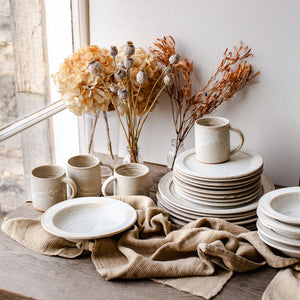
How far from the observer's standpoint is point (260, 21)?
120 cm

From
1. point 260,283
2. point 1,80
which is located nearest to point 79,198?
point 260,283

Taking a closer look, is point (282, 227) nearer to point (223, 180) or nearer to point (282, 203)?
point (282, 203)

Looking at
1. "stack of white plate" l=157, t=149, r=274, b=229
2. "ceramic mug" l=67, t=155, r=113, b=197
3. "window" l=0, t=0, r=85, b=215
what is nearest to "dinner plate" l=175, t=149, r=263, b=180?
"stack of white plate" l=157, t=149, r=274, b=229

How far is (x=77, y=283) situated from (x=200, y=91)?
2.33 feet

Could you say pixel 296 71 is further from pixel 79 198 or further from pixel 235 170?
pixel 79 198

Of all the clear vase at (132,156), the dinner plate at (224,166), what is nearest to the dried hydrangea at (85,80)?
the clear vase at (132,156)

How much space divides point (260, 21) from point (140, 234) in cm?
69

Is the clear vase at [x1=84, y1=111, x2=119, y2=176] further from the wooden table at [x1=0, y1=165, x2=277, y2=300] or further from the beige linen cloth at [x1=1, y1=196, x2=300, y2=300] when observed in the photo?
the wooden table at [x1=0, y1=165, x2=277, y2=300]

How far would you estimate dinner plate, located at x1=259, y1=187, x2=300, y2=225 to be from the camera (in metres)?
0.91

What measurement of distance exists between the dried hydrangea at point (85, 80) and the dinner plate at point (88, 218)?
299 mm

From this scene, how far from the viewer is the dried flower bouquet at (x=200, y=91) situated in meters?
1.24

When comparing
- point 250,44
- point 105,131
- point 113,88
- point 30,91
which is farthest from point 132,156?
point 30,91

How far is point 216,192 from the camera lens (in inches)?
41.3

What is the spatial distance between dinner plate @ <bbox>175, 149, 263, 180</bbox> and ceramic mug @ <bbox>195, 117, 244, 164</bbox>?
0.02 m
